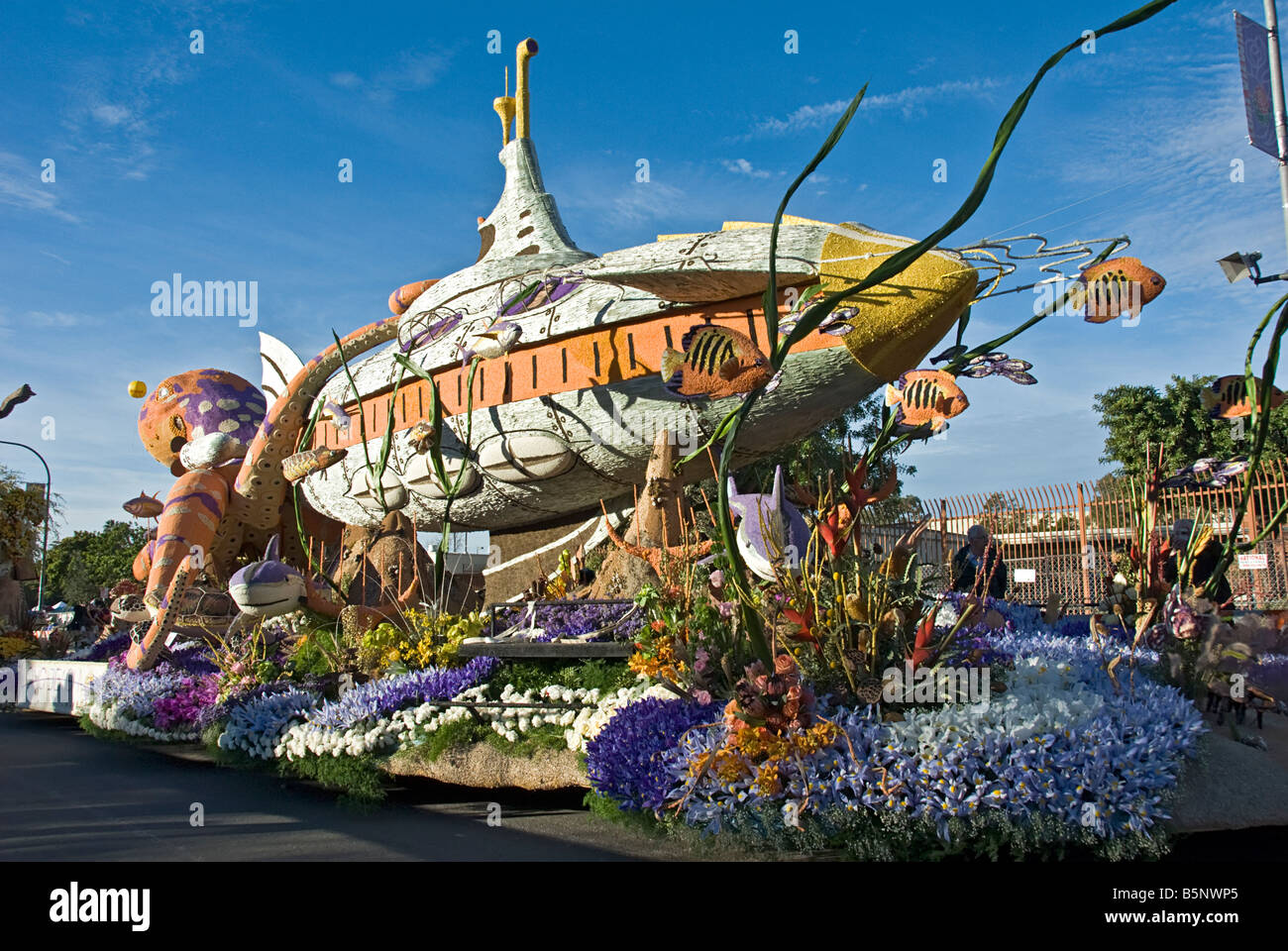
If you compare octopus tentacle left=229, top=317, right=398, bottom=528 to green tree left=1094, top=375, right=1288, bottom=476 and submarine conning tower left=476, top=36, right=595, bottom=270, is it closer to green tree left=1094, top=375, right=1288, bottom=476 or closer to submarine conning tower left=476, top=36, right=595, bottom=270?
submarine conning tower left=476, top=36, right=595, bottom=270

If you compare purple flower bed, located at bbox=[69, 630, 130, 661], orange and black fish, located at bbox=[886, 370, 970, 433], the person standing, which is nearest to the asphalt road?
orange and black fish, located at bbox=[886, 370, 970, 433]

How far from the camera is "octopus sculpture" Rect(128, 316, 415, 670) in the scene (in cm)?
1060

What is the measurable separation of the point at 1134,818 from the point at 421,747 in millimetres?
3966

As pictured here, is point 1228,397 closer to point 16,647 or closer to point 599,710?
point 599,710

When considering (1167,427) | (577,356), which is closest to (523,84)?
(577,356)

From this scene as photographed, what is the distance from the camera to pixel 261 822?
5191 mm

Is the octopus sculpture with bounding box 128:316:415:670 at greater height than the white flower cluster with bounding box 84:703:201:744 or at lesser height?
greater

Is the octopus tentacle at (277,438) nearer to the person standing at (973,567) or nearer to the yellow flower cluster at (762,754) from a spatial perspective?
the person standing at (973,567)

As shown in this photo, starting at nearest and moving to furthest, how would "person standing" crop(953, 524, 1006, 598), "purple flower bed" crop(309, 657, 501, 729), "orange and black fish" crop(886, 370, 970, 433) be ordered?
1. "purple flower bed" crop(309, 657, 501, 729)
2. "orange and black fish" crop(886, 370, 970, 433)
3. "person standing" crop(953, 524, 1006, 598)

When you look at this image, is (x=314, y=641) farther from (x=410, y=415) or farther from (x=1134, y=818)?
(x=1134, y=818)

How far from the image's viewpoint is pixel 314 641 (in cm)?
791

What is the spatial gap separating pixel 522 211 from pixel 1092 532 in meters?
9.39

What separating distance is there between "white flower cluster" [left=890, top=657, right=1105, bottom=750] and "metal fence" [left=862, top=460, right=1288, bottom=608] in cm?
731

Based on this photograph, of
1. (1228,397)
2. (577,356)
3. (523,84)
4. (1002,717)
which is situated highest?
(523,84)
